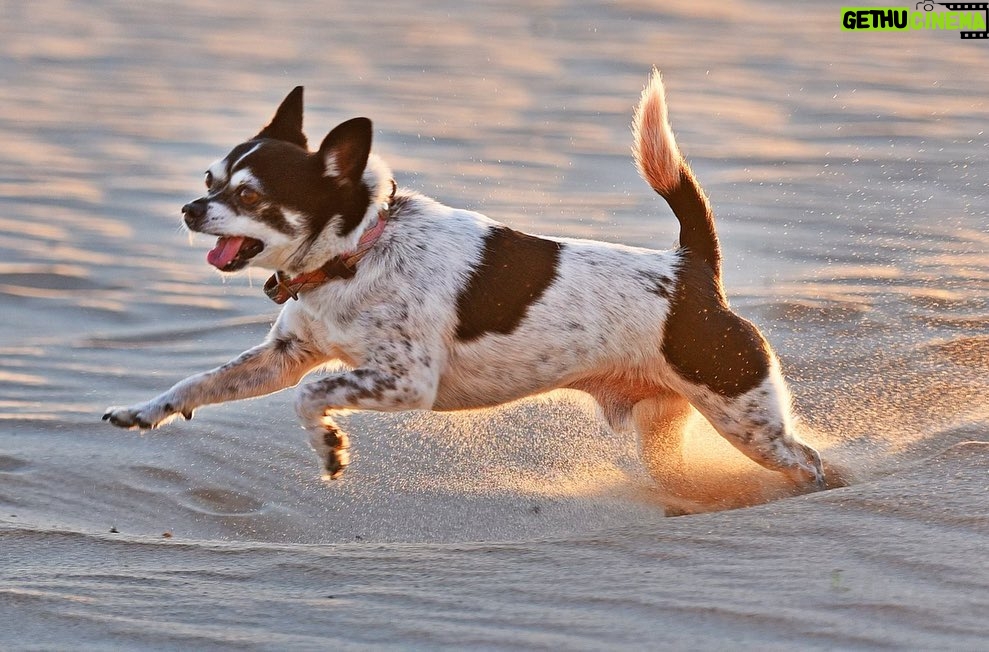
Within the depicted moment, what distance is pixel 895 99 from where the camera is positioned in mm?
13492

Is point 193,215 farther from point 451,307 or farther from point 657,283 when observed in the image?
point 657,283

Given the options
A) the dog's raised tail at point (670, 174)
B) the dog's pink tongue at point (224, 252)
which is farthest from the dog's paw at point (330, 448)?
the dog's raised tail at point (670, 174)

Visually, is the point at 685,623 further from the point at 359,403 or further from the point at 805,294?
the point at 805,294

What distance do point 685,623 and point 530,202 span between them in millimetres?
6149

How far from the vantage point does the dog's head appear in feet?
16.0

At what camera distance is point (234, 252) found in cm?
494

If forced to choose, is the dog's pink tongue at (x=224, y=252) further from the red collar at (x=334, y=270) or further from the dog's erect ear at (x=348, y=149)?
the dog's erect ear at (x=348, y=149)

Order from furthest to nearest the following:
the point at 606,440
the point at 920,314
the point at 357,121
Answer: the point at 920,314 < the point at 606,440 < the point at 357,121

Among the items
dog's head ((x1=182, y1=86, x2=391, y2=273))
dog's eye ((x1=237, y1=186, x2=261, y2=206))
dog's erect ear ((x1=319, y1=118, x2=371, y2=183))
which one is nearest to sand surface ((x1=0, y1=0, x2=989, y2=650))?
dog's head ((x1=182, y1=86, x2=391, y2=273))

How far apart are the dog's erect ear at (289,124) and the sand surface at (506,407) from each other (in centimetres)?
124

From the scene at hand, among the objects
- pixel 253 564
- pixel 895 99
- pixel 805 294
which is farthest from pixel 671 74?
pixel 253 564

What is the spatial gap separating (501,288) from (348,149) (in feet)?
2.25

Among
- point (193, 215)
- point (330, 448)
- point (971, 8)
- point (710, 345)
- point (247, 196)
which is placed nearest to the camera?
point (193, 215)

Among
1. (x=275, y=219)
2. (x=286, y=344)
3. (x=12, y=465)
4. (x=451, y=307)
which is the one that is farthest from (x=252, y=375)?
(x=12, y=465)
